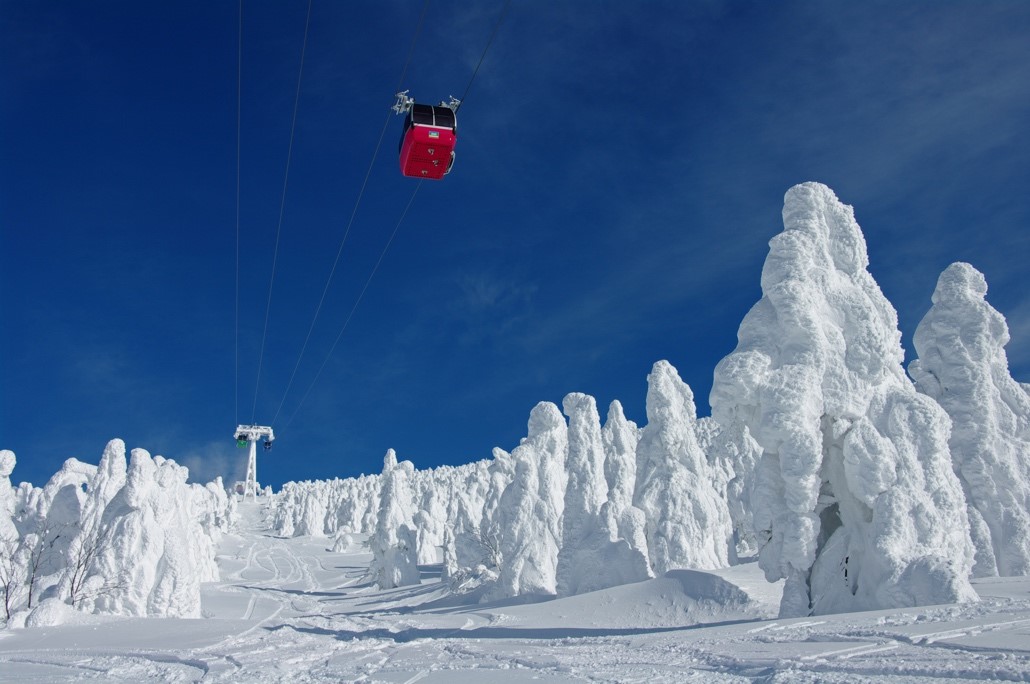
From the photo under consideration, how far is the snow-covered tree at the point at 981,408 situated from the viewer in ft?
91.5

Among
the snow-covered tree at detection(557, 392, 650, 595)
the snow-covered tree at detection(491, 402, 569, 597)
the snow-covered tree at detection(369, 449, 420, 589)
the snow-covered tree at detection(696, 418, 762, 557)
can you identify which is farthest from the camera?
the snow-covered tree at detection(369, 449, 420, 589)

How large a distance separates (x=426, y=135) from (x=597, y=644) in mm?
12897

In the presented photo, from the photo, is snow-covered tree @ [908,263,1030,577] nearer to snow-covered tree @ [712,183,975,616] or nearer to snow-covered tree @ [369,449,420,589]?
snow-covered tree @ [712,183,975,616]

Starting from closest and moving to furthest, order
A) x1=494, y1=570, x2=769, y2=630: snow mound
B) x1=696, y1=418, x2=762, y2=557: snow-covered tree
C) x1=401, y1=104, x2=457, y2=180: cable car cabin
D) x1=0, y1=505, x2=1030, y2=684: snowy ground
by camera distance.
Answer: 1. x1=0, y1=505, x2=1030, y2=684: snowy ground
2. x1=401, y1=104, x2=457, y2=180: cable car cabin
3. x1=494, y1=570, x2=769, y2=630: snow mound
4. x1=696, y1=418, x2=762, y2=557: snow-covered tree

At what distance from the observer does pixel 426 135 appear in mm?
16516

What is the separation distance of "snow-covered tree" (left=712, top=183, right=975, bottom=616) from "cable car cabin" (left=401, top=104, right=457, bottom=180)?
1075 centimetres

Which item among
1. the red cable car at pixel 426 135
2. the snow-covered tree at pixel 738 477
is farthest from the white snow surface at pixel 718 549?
the red cable car at pixel 426 135

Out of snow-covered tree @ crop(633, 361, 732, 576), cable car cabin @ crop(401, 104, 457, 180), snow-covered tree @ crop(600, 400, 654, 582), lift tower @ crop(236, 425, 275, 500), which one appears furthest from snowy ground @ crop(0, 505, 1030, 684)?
lift tower @ crop(236, 425, 275, 500)

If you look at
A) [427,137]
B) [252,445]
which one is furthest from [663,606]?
[252,445]

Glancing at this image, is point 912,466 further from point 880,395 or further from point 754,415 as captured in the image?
point 754,415

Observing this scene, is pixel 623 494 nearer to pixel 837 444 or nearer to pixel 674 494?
pixel 674 494

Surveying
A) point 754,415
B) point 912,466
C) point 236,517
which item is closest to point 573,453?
point 754,415

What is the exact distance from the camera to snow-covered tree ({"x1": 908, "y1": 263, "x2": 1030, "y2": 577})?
27.9 m

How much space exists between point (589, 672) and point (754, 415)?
12.0 metres
